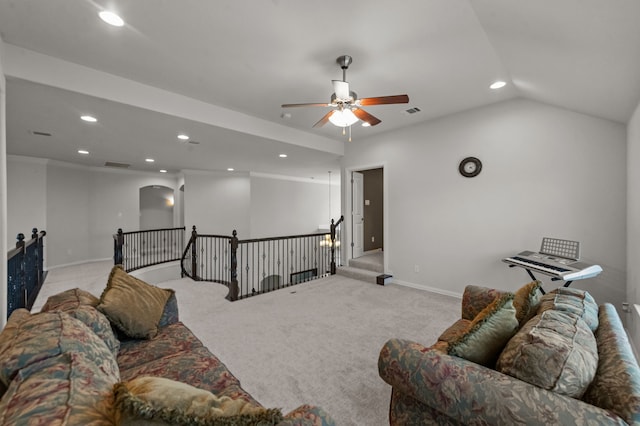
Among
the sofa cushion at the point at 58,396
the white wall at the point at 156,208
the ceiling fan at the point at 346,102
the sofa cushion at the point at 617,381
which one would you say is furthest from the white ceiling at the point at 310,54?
the white wall at the point at 156,208

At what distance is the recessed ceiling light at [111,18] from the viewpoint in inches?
76.7

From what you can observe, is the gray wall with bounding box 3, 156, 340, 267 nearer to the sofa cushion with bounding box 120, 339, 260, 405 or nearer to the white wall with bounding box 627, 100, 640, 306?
the sofa cushion with bounding box 120, 339, 260, 405

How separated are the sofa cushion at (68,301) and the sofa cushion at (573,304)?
2.92 meters

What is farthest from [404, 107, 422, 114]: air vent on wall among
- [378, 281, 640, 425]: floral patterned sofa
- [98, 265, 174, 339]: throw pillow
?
[98, 265, 174, 339]: throw pillow

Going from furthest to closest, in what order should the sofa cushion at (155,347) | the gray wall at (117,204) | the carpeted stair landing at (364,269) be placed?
the gray wall at (117,204) → the carpeted stair landing at (364,269) → the sofa cushion at (155,347)

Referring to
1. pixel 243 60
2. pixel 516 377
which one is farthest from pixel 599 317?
pixel 243 60

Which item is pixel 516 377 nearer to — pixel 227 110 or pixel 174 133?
pixel 227 110

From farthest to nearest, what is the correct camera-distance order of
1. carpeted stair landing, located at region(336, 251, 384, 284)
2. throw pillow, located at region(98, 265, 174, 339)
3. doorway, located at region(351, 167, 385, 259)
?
doorway, located at region(351, 167, 385, 259)
carpeted stair landing, located at region(336, 251, 384, 284)
throw pillow, located at region(98, 265, 174, 339)

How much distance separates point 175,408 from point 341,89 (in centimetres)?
243

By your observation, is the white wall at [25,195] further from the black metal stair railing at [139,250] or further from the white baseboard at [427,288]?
the white baseboard at [427,288]

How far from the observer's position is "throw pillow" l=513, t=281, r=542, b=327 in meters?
1.69

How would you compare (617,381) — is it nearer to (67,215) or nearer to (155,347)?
(155,347)

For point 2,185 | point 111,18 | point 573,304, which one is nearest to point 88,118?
point 2,185

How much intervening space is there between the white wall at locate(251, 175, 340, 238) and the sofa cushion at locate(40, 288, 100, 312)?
600 cm
